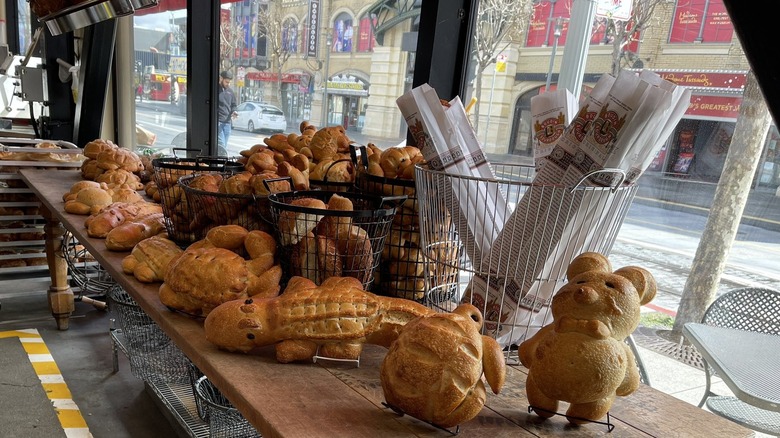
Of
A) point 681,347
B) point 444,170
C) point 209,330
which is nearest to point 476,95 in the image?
point 444,170

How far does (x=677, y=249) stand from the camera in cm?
157

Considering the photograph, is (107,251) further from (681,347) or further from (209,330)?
(681,347)

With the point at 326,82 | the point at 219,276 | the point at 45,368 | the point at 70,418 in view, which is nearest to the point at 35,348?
the point at 45,368

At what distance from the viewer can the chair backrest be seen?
5.41 ft

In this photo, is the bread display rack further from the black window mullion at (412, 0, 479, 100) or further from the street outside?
the street outside

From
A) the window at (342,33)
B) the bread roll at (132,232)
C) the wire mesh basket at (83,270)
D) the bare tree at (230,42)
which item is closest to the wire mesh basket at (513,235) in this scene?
the bread roll at (132,232)

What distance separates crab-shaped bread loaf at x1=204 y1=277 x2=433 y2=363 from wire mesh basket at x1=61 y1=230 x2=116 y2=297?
6.70 ft

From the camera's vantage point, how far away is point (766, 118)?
4.08 ft

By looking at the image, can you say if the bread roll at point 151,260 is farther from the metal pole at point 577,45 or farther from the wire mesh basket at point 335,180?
the metal pole at point 577,45

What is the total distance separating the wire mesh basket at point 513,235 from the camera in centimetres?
88

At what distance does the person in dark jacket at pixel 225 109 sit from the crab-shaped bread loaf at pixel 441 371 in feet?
9.66

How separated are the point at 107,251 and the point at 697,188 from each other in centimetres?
157

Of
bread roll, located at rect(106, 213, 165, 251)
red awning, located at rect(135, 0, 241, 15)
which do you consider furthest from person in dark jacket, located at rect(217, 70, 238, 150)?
bread roll, located at rect(106, 213, 165, 251)

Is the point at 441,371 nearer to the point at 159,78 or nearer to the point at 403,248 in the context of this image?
the point at 403,248
